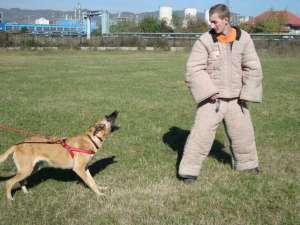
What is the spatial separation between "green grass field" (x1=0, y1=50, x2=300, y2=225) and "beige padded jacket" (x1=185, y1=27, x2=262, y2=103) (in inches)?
51.1

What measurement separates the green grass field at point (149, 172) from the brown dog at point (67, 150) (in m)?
0.33

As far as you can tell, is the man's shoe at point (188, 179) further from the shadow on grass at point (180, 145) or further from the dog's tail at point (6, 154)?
the dog's tail at point (6, 154)

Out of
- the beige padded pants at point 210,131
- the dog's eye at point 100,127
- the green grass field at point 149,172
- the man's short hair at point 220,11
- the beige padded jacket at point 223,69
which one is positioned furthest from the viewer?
the beige padded pants at point 210,131

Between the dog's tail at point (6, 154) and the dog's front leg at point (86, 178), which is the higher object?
the dog's tail at point (6, 154)

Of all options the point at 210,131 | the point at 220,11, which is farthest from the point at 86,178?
the point at 220,11

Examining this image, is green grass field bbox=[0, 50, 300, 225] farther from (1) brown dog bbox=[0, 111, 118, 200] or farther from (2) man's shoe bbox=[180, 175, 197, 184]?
(1) brown dog bbox=[0, 111, 118, 200]

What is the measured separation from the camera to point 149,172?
7.43m

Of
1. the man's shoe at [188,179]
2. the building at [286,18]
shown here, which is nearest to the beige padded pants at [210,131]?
the man's shoe at [188,179]

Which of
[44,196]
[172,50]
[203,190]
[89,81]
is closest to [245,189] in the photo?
[203,190]

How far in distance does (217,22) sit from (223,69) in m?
0.65

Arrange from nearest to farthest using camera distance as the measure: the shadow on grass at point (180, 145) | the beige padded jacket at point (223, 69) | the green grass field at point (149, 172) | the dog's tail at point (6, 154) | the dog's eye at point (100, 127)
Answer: the green grass field at point (149, 172)
the dog's tail at point (6, 154)
the dog's eye at point (100, 127)
the beige padded jacket at point (223, 69)
the shadow on grass at point (180, 145)

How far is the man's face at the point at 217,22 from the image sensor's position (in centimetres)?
639

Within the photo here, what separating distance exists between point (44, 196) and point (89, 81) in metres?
13.7

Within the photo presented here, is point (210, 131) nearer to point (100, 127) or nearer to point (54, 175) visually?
point (100, 127)
